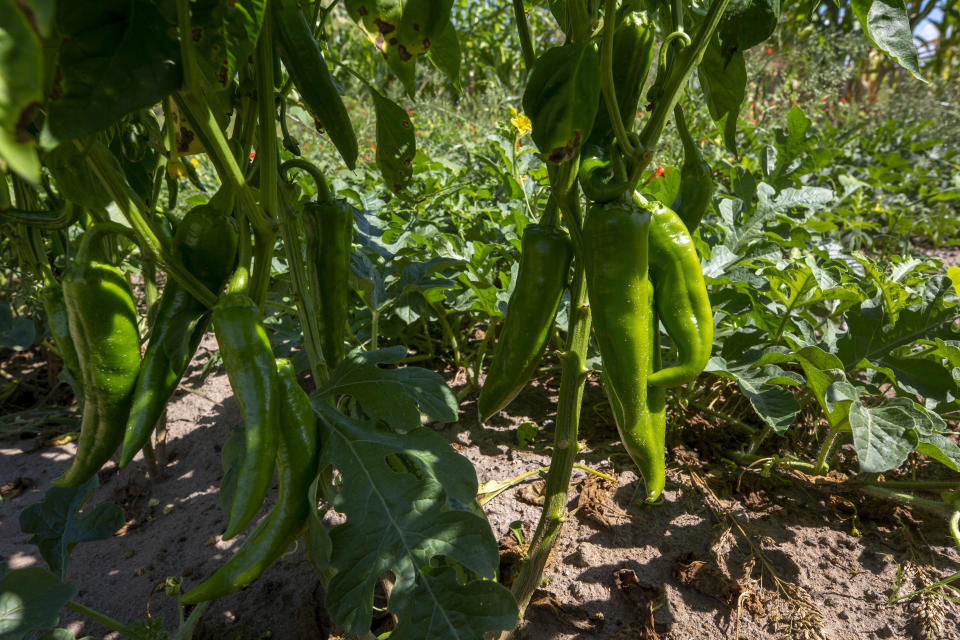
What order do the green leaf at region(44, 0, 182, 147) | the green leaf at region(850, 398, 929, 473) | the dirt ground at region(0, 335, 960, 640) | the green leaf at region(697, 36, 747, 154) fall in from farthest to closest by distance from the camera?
the dirt ground at region(0, 335, 960, 640)
the green leaf at region(850, 398, 929, 473)
the green leaf at region(697, 36, 747, 154)
the green leaf at region(44, 0, 182, 147)

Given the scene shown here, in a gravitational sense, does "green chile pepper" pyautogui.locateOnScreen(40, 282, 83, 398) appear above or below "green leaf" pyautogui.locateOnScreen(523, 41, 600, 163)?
below

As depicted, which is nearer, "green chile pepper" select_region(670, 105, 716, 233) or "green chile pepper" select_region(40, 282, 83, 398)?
"green chile pepper" select_region(40, 282, 83, 398)

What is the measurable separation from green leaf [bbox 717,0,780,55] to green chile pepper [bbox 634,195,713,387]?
0.27 m

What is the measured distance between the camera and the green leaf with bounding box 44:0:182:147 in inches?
21.3

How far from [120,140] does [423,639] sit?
103 centimetres

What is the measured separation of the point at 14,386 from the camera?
252 centimetres

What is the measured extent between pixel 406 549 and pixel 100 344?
1.62ft

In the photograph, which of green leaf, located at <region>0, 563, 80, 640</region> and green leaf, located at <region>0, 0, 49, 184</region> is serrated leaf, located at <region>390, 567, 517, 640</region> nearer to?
green leaf, located at <region>0, 563, 80, 640</region>

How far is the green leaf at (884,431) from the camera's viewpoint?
Answer: 133 centimetres

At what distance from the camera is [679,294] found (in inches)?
38.4

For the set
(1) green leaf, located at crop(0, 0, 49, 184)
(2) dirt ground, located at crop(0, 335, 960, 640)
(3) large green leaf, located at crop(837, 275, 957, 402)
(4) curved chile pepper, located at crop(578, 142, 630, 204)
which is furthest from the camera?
(3) large green leaf, located at crop(837, 275, 957, 402)

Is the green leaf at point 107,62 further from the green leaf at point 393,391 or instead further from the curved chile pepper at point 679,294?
the curved chile pepper at point 679,294

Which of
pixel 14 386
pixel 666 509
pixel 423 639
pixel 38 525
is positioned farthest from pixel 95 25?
pixel 14 386

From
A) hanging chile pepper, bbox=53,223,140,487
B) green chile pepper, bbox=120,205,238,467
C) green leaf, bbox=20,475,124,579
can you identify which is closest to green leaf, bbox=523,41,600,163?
green chile pepper, bbox=120,205,238,467
